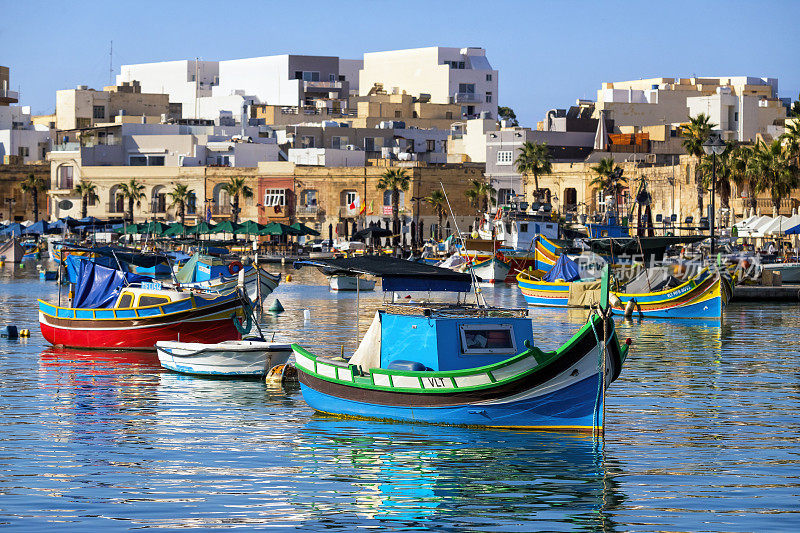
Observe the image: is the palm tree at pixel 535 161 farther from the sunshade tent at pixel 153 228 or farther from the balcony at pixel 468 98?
the balcony at pixel 468 98

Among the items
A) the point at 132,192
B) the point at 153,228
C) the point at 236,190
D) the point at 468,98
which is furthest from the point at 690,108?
the point at 132,192

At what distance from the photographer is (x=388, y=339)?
25.4 m

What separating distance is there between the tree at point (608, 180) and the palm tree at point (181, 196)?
128 feet

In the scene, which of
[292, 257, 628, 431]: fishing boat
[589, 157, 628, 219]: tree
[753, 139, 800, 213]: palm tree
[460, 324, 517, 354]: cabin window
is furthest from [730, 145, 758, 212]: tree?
[292, 257, 628, 431]: fishing boat

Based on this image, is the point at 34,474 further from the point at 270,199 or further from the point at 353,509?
the point at 270,199

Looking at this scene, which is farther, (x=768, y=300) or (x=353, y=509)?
(x=768, y=300)

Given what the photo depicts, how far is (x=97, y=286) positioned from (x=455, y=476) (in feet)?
67.5

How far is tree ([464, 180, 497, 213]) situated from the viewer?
10925 centimetres

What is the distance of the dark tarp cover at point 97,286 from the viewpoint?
38.1 m

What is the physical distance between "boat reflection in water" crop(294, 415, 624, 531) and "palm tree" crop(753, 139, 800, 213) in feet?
174

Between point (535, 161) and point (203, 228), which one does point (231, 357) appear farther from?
point (535, 161)

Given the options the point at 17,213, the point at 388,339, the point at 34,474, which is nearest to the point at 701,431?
the point at 388,339

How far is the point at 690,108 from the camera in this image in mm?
118500

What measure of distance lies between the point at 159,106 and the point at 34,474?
126 metres
